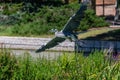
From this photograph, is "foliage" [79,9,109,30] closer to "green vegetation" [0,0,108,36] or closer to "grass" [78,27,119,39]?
"green vegetation" [0,0,108,36]

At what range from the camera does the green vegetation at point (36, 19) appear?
21.6 metres

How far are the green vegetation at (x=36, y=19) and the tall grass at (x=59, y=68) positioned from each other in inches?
503

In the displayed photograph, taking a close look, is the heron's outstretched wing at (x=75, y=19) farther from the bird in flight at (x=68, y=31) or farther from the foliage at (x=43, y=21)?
the foliage at (x=43, y=21)

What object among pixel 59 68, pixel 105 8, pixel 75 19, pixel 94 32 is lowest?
pixel 105 8

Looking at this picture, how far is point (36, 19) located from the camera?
23297mm

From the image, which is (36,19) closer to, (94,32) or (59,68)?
(94,32)

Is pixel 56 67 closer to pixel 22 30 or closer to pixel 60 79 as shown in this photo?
pixel 60 79

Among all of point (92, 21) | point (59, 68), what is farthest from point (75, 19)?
point (92, 21)

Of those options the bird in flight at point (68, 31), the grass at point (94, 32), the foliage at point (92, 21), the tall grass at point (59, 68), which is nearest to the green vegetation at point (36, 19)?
the foliage at point (92, 21)

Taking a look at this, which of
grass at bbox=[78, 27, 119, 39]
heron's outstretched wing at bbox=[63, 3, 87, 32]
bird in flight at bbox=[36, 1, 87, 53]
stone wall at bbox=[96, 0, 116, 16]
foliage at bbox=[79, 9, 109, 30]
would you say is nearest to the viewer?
bird in flight at bbox=[36, 1, 87, 53]

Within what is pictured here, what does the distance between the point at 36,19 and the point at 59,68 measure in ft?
50.6

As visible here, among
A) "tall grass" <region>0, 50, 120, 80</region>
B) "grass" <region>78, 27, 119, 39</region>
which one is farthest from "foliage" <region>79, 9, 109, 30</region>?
"tall grass" <region>0, 50, 120, 80</region>

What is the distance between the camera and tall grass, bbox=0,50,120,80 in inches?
303

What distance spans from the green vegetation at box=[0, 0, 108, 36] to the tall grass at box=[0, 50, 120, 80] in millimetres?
12767
